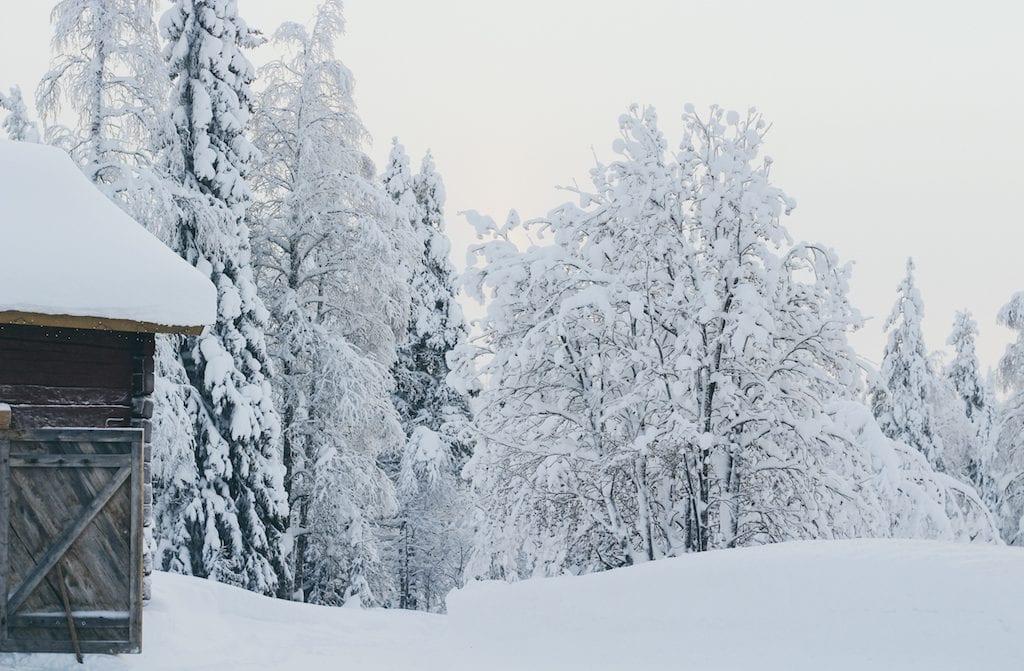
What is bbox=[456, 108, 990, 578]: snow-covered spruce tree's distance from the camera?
579 inches

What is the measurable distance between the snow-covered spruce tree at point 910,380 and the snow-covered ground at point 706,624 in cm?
2501

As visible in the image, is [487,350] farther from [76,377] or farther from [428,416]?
[428,416]

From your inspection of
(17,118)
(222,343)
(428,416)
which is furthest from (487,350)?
(17,118)

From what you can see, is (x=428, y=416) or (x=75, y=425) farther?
(x=428, y=416)

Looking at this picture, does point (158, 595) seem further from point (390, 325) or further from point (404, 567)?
point (404, 567)

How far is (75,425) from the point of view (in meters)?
9.96

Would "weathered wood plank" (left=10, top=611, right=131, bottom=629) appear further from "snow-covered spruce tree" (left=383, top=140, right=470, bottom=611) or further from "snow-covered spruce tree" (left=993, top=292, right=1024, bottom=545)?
"snow-covered spruce tree" (left=993, top=292, right=1024, bottom=545)

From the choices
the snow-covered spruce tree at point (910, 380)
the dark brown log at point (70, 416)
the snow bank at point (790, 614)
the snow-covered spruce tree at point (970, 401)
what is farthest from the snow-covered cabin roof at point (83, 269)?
the snow-covered spruce tree at point (970, 401)

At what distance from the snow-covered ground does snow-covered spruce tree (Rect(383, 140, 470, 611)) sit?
16.6 m

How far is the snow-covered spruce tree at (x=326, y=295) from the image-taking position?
2298 cm

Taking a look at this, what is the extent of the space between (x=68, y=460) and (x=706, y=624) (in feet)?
20.0

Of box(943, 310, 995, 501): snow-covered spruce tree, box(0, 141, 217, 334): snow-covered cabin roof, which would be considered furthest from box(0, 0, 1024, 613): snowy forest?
box(943, 310, 995, 501): snow-covered spruce tree

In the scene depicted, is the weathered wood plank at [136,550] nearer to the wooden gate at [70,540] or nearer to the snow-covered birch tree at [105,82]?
the wooden gate at [70,540]

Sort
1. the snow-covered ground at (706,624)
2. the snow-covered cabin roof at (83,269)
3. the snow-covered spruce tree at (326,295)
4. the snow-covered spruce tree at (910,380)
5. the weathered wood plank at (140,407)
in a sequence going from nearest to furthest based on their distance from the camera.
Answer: the snow-covered ground at (706,624), the snow-covered cabin roof at (83,269), the weathered wood plank at (140,407), the snow-covered spruce tree at (326,295), the snow-covered spruce tree at (910,380)
